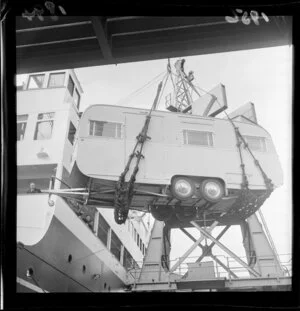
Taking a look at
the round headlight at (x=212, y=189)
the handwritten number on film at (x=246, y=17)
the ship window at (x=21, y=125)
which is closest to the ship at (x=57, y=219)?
the ship window at (x=21, y=125)

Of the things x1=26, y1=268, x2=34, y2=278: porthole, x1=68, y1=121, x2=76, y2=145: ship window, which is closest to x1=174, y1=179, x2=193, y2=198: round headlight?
x1=68, y1=121, x2=76, y2=145: ship window

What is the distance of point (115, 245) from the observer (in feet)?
13.2

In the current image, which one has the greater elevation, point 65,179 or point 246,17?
point 246,17

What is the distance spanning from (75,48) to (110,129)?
2.55ft

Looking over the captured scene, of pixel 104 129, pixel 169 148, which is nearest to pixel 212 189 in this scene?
pixel 169 148

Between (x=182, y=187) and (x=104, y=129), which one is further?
(x=104, y=129)

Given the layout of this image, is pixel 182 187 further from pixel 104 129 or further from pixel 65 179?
pixel 65 179

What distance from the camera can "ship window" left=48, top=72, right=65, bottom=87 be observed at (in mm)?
3251

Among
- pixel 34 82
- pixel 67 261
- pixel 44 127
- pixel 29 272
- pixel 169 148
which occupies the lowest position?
pixel 29 272

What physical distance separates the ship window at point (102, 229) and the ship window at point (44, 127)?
1.01 meters

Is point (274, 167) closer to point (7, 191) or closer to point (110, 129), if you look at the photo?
point (110, 129)

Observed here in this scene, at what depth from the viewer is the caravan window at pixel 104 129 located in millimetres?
3260

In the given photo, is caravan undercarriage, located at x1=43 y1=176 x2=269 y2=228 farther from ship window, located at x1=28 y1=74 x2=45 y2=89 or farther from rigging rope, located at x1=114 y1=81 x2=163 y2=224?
ship window, located at x1=28 y1=74 x2=45 y2=89

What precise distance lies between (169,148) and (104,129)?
63 cm
